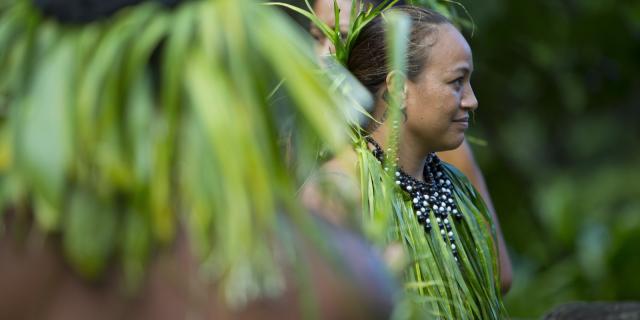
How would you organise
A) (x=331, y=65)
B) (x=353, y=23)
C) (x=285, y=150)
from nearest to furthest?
(x=285, y=150) < (x=331, y=65) < (x=353, y=23)

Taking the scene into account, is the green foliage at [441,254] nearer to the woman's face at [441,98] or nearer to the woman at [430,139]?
the woman at [430,139]

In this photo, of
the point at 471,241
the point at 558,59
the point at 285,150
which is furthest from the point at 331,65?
the point at 558,59

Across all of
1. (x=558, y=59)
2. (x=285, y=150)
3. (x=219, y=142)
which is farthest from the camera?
(x=558, y=59)

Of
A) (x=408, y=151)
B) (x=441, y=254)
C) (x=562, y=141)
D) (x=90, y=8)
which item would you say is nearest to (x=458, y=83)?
(x=408, y=151)

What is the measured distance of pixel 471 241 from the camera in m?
2.54

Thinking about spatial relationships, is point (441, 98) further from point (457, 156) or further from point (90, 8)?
point (90, 8)

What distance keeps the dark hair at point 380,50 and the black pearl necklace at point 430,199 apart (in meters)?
0.16

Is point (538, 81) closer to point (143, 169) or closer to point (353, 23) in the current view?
point (353, 23)

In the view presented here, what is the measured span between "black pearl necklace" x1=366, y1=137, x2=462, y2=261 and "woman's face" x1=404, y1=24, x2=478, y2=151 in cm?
9

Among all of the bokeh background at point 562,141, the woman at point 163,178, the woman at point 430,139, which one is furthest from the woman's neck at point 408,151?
the bokeh background at point 562,141

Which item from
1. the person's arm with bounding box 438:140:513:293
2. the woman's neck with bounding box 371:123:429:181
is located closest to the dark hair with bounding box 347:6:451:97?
the woman's neck with bounding box 371:123:429:181

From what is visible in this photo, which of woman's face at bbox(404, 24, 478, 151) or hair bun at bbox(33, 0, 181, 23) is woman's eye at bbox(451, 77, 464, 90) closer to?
woman's face at bbox(404, 24, 478, 151)

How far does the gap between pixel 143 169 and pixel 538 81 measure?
5.57 m

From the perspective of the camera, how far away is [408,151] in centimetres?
246
